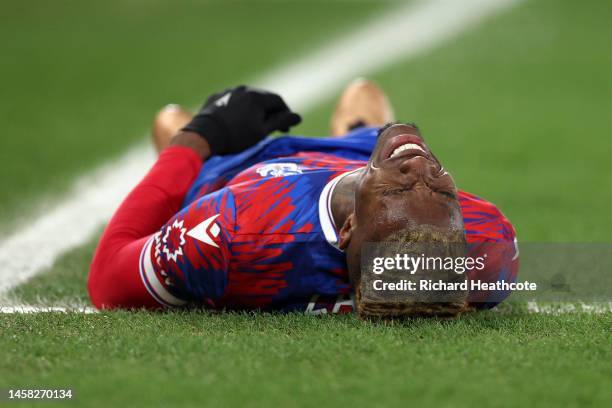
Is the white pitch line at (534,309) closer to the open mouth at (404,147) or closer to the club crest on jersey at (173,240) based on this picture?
the club crest on jersey at (173,240)

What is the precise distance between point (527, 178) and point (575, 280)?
2.09m

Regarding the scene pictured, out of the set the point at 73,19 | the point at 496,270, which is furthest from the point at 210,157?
the point at 73,19

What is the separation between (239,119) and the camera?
12.0ft

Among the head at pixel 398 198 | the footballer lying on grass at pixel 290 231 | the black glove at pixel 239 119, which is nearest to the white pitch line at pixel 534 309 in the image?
the footballer lying on grass at pixel 290 231

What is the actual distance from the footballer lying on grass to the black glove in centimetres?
23

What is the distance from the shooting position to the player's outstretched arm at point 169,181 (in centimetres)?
296

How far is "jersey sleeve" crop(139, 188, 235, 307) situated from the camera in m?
2.73

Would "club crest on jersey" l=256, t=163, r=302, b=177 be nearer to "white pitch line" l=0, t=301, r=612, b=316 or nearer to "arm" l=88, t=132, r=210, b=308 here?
"arm" l=88, t=132, r=210, b=308

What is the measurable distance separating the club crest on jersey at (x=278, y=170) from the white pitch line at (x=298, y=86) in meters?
1.01

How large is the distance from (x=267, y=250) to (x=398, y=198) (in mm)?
468

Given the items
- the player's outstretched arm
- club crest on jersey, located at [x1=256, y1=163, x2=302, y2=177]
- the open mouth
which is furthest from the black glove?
the open mouth

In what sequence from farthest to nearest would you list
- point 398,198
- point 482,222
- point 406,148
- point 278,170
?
point 278,170, point 482,222, point 406,148, point 398,198

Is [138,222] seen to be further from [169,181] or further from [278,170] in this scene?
[278,170]

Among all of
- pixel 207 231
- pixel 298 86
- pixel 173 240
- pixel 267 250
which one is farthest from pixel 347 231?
pixel 298 86
